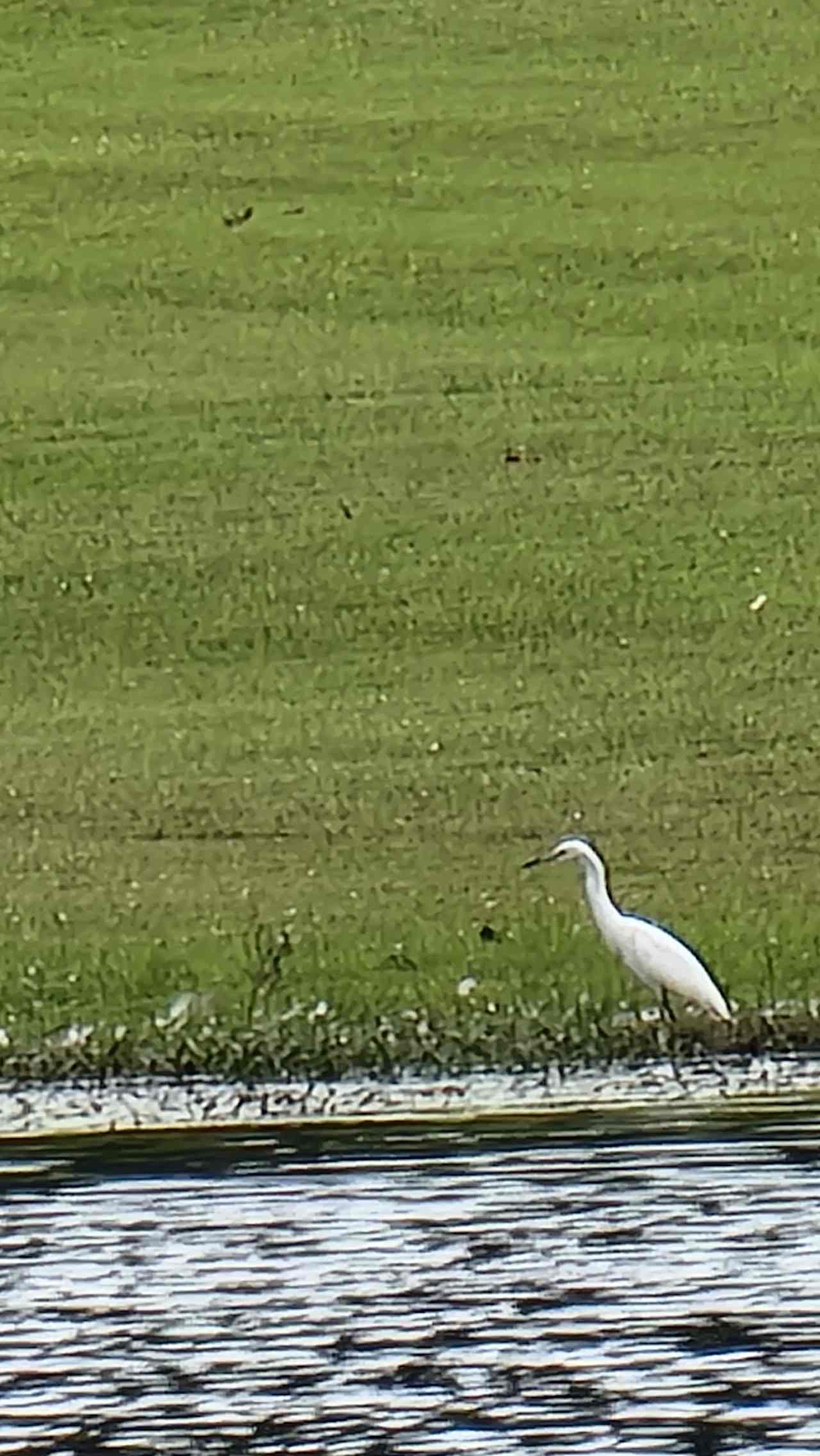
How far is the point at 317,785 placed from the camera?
850 inches

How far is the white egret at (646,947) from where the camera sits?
16.3 metres

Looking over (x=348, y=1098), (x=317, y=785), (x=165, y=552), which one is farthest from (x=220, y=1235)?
(x=165, y=552)

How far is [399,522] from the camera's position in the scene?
27.7 meters

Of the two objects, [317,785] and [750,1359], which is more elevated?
[317,785]

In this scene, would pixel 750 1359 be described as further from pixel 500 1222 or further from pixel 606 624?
pixel 606 624

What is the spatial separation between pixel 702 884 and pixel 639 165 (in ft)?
53.9

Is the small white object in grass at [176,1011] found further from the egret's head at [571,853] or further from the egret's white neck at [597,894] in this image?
the egret's head at [571,853]

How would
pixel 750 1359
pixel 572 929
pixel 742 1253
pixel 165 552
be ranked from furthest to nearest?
pixel 165 552 → pixel 572 929 → pixel 742 1253 → pixel 750 1359

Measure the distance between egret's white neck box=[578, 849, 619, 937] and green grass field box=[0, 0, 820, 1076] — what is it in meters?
0.23

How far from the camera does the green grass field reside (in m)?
18.1

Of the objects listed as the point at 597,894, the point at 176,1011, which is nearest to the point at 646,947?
the point at 597,894

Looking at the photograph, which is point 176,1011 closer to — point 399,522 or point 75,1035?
point 75,1035

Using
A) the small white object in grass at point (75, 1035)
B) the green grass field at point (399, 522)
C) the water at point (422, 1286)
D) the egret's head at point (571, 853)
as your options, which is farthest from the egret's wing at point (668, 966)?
the small white object in grass at point (75, 1035)

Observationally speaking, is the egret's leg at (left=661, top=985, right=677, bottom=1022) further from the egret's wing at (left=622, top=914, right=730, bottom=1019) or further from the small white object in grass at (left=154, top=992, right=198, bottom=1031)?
the small white object in grass at (left=154, top=992, right=198, bottom=1031)
